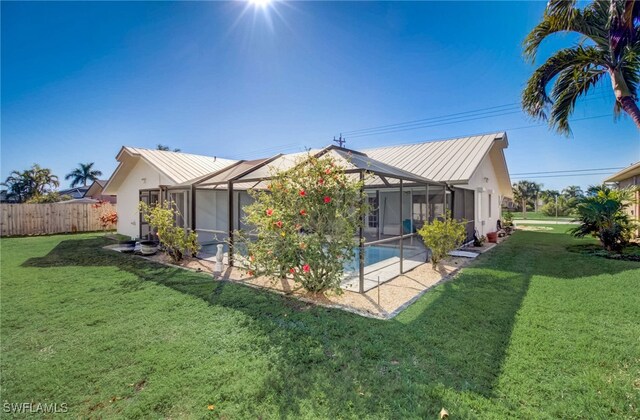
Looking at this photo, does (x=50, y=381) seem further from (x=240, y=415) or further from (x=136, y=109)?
(x=136, y=109)

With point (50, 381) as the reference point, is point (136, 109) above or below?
above

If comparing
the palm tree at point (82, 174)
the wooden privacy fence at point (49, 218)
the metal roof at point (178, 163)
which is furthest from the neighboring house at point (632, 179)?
the palm tree at point (82, 174)

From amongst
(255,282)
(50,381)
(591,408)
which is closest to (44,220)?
(255,282)

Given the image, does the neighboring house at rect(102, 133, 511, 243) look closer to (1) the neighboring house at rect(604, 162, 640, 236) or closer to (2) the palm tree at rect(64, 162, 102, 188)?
(1) the neighboring house at rect(604, 162, 640, 236)

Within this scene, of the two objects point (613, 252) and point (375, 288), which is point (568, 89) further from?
point (375, 288)

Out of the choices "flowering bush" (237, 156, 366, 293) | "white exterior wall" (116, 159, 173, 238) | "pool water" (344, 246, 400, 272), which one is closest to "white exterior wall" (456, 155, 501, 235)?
"pool water" (344, 246, 400, 272)

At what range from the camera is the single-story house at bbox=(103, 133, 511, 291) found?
36.6 ft

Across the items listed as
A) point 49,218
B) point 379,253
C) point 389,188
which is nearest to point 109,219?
point 49,218

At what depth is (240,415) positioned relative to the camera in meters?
2.57

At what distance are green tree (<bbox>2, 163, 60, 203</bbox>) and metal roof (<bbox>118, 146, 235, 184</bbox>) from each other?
33.5 m

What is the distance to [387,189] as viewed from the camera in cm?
1380

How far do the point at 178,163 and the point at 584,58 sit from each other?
15083 millimetres

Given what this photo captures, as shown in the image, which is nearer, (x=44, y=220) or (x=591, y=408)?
(x=591, y=408)

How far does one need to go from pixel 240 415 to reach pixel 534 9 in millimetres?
11844
